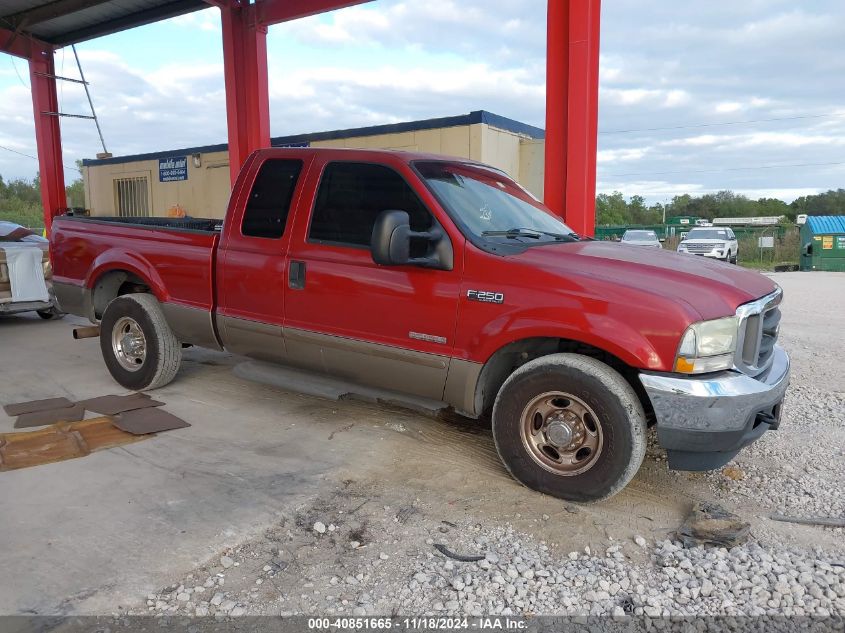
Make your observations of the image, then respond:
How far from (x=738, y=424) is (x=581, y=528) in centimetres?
94

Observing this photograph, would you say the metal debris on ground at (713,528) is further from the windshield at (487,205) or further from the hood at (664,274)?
the windshield at (487,205)

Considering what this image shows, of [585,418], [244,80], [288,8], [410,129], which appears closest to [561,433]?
[585,418]

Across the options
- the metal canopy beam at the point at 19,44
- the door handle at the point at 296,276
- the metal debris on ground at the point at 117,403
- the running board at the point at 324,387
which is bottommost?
the metal debris on ground at the point at 117,403

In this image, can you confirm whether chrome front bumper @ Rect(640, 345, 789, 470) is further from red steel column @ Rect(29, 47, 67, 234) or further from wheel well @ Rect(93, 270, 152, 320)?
red steel column @ Rect(29, 47, 67, 234)

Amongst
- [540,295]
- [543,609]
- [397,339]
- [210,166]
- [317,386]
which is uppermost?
[210,166]

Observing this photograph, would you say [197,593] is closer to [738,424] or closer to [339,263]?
[339,263]

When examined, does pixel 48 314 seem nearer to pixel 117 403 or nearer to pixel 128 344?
pixel 128 344

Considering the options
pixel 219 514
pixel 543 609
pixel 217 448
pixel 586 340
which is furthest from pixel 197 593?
pixel 586 340

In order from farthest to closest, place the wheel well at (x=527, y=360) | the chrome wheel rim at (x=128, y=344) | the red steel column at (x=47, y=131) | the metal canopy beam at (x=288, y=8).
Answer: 1. the red steel column at (x=47, y=131)
2. the metal canopy beam at (x=288, y=8)
3. the chrome wheel rim at (x=128, y=344)
4. the wheel well at (x=527, y=360)

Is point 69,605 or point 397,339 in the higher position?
point 397,339

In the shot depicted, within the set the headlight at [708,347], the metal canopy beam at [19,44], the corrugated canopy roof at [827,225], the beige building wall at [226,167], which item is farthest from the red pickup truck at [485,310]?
the corrugated canopy roof at [827,225]

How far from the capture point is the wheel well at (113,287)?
5.64m

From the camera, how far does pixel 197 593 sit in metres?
2.64

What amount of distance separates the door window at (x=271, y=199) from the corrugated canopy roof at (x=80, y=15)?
25.2 ft
